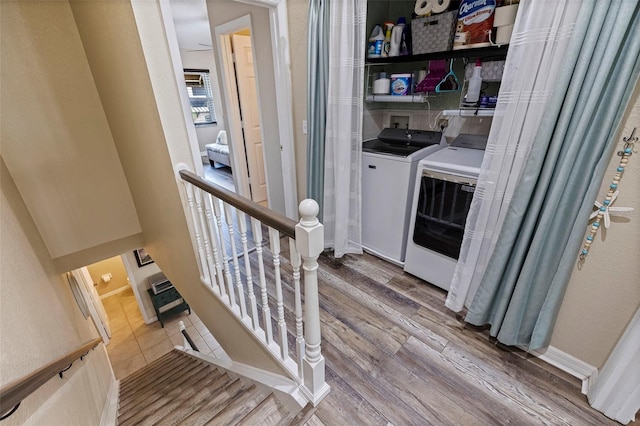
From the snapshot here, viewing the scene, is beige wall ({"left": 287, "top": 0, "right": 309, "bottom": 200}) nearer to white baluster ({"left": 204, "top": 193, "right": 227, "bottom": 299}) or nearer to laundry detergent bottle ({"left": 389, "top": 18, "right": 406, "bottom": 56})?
laundry detergent bottle ({"left": 389, "top": 18, "right": 406, "bottom": 56})

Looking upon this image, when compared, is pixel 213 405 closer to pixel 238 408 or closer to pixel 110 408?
pixel 238 408

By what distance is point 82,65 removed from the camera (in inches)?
89.0

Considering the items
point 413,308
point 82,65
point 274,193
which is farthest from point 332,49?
point 82,65

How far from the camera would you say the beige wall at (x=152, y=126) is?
1.46 metres

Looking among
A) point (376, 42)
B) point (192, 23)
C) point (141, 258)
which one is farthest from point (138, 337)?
point (376, 42)

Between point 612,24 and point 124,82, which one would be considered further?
point 124,82

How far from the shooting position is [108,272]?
507 cm

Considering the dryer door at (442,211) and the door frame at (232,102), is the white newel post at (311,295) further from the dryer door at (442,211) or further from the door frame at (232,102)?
the door frame at (232,102)

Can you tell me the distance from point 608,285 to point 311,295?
1.34 meters

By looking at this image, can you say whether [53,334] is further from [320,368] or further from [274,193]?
[274,193]

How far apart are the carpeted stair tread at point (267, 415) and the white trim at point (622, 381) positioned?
1421 mm

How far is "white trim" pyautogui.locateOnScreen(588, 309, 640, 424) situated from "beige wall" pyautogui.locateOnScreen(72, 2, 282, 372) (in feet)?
5.02

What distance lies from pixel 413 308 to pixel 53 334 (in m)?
2.39

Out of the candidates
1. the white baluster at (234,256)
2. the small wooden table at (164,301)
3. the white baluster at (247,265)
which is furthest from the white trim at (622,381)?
the small wooden table at (164,301)
